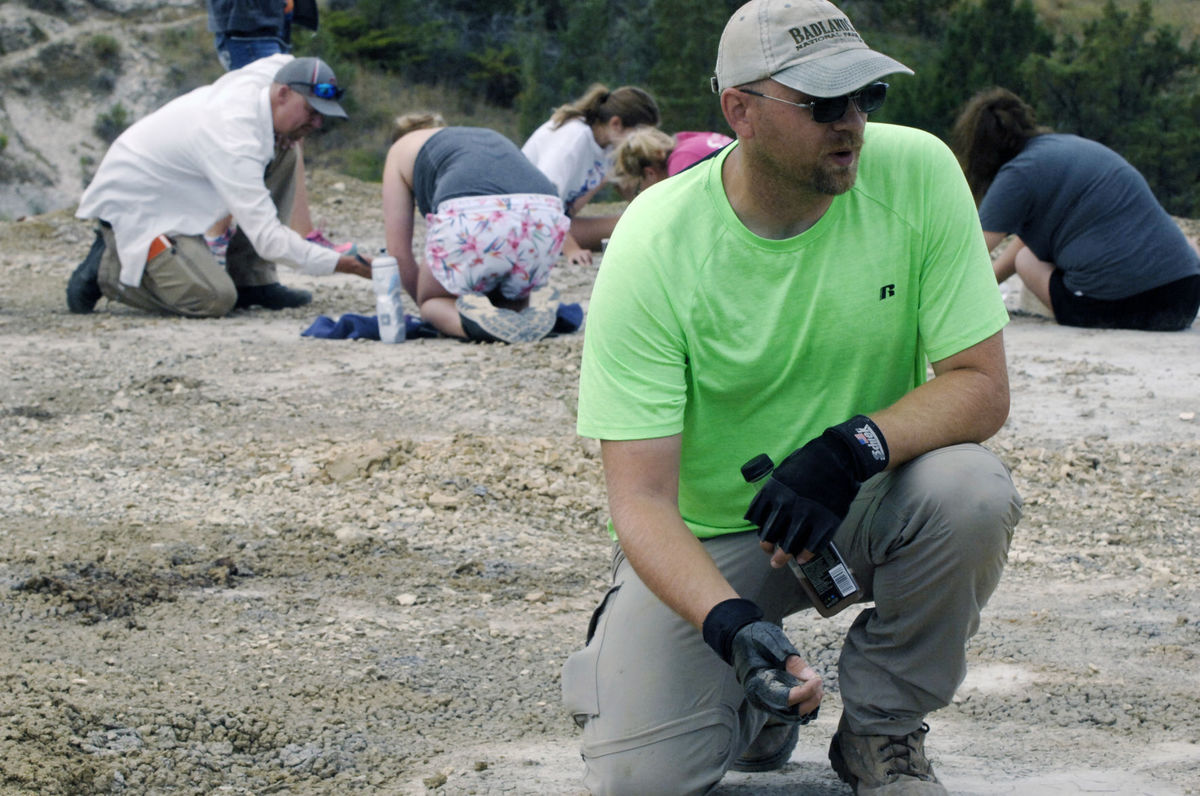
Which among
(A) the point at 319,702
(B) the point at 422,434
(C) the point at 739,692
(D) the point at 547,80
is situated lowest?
(D) the point at 547,80

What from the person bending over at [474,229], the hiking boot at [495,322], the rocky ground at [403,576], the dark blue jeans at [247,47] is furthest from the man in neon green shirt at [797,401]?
Result: the dark blue jeans at [247,47]

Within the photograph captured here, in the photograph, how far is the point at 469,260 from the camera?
5438mm

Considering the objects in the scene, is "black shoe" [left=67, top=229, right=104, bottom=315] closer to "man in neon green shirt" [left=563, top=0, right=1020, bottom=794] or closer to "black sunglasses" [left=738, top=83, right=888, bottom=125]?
"man in neon green shirt" [left=563, top=0, right=1020, bottom=794]

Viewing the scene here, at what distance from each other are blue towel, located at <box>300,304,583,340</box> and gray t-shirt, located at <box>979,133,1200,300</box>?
1.91 metres

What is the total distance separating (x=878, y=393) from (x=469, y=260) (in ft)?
11.2

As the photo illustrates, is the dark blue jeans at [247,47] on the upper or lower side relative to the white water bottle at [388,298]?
upper

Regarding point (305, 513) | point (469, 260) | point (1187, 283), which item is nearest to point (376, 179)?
point (469, 260)

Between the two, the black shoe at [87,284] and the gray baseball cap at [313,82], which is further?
the black shoe at [87,284]

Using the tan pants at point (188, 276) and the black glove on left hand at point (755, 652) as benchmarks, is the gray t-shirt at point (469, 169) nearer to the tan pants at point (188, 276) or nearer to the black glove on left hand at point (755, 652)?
the tan pants at point (188, 276)

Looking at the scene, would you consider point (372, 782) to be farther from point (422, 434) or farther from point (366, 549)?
point (422, 434)

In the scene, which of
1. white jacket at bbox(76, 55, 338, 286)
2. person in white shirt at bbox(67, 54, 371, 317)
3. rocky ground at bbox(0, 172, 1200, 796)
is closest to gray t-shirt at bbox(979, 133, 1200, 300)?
rocky ground at bbox(0, 172, 1200, 796)

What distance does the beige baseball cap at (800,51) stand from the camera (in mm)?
2057

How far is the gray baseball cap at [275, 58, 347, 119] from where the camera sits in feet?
18.7

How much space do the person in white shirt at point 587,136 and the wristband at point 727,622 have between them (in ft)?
15.2
